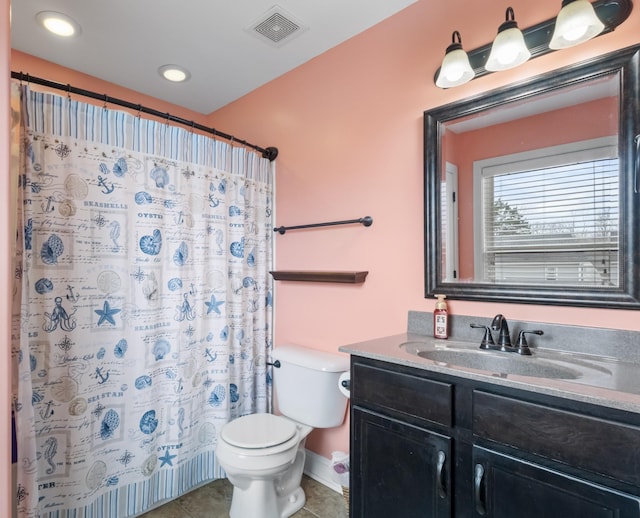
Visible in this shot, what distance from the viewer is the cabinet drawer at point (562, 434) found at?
2.75ft

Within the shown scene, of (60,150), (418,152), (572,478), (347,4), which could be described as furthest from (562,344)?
(60,150)

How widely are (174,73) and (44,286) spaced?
4.99 ft

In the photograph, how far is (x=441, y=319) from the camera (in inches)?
60.3

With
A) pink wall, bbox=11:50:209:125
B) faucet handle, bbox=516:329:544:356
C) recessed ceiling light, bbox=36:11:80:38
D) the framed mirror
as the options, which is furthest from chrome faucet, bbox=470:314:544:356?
pink wall, bbox=11:50:209:125

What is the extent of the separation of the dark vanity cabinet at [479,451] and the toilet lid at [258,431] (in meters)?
0.47

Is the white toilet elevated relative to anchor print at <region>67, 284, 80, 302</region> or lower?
lower

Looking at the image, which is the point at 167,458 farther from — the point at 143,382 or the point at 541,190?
the point at 541,190

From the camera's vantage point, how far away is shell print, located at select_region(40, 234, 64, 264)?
4.97ft

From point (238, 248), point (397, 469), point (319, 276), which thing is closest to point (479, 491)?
point (397, 469)

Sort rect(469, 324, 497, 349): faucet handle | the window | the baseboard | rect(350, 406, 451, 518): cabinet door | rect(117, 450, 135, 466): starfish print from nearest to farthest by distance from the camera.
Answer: rect(350, 406, 451, 518): cabinet door → the window → rect(469, 324, 497, 349): faucet handle → rect(117, 450, 135, 466): starfish print → the baseboard

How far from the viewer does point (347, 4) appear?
172 cm

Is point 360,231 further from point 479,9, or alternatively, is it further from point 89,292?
point 89,292

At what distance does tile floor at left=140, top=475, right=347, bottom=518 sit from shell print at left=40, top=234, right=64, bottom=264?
1326 millimetres

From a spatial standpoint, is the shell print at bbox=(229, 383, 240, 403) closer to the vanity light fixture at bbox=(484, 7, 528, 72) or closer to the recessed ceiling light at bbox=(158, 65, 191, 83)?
the recessed ceiling light at bbox=(158, 65, 191, 83)
